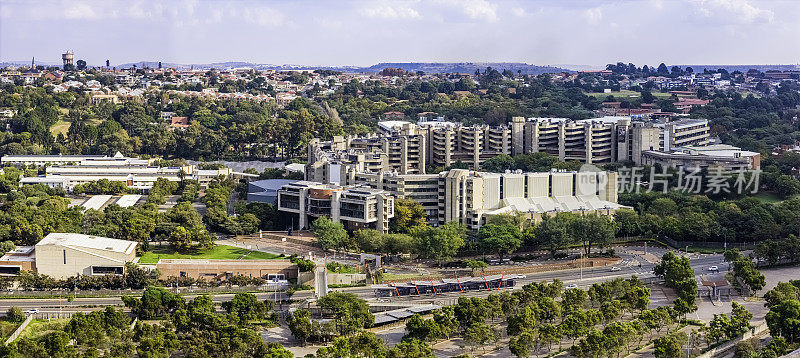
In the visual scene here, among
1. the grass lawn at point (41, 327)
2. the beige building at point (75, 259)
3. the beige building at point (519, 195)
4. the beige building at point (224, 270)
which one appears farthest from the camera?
the beige building at point (519, 195)

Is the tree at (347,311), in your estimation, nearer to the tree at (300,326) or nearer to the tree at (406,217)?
the tree at (300,326)

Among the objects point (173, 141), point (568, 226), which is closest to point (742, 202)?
point (568, 226)

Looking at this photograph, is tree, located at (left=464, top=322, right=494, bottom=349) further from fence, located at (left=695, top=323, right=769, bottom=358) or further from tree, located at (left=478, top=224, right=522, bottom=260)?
tree, located at (left=478, top=224, right=522, bottom=260)

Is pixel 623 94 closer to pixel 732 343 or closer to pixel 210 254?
pixel 210 254

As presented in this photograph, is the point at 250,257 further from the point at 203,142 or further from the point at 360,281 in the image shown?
the point at 203,142

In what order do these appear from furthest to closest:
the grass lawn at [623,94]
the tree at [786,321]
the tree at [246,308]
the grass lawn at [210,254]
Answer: the grass lawn at [623,94], the grass lawn at [210,254], the tree at [246,308], the tree at [786,321]

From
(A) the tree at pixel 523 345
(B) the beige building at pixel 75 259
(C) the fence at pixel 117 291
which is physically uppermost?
(B) the beige building at pixel 75 259

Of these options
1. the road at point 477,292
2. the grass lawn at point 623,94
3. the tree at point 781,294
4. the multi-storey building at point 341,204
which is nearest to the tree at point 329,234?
the multi-storey building at point 341,204

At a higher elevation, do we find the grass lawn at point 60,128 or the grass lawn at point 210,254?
the grass lawn at point 60,128
